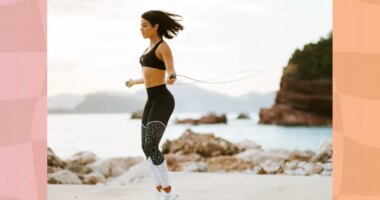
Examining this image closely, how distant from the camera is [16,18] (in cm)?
254

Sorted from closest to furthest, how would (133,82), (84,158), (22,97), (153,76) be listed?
(22,97)
(153,76)
(133,82)
(84,158)

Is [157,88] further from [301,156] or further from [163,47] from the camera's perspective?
[301,156]

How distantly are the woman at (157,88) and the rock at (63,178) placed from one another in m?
4.19

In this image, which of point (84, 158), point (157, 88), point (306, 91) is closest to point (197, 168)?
point (84, 158)

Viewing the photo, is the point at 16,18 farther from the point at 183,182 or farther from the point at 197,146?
the point at 197,146

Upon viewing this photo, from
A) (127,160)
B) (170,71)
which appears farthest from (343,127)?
(127,160)

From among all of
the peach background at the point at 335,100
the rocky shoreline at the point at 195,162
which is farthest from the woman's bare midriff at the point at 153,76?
the rocky shoreline at the point at 195,162

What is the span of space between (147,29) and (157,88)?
1.26ft

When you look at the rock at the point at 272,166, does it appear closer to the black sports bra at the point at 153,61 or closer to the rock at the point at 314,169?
the rock at the point at 314,169

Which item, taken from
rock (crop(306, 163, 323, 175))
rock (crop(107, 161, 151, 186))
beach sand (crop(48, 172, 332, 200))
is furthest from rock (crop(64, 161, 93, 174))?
beach sand (crop(48, 172, 332, 200))

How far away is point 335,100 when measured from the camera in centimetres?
245

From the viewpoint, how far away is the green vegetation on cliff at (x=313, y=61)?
1886cm

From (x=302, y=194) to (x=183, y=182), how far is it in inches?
49.1

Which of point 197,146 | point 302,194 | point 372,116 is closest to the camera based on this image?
point 372,116
